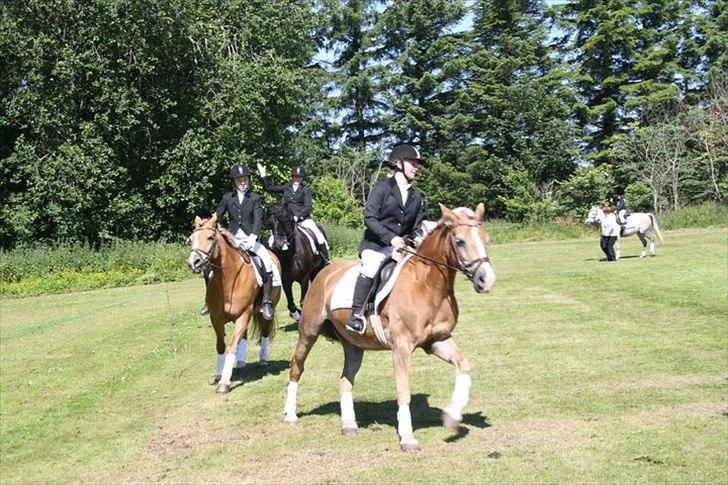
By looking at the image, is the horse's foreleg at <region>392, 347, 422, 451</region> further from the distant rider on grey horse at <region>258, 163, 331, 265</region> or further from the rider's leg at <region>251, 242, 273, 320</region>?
the distant rider on grey horse at <region>258, 163, 331, 265</region>

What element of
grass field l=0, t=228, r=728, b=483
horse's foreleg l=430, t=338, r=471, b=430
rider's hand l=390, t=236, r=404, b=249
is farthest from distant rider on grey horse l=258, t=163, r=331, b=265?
horse's foreleg l=430, t=338, r=471, b=430

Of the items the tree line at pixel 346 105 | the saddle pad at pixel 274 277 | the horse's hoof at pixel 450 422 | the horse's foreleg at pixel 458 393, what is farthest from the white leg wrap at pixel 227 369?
the tree line at pixel 346 105

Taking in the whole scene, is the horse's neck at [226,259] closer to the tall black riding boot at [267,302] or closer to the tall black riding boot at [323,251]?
the tall black riding boot at [267,302]

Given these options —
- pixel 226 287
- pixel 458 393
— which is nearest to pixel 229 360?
pixel 226 287

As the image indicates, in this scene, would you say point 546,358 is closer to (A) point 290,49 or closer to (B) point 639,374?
(B) point 639,374

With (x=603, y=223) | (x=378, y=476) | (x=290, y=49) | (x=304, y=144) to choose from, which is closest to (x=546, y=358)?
(x=378, y=476)

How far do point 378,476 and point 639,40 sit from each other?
65.0 m

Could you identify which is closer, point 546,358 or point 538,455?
point 538,455

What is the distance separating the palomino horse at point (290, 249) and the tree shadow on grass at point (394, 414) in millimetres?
5384

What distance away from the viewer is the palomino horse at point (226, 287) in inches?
444

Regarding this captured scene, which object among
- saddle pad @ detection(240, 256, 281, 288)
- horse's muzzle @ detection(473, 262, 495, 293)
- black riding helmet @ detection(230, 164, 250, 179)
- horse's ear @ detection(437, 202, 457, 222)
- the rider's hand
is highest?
black riding helmet @ detection(230, 164, 250, 179)

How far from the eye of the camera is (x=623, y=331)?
48.4 ft

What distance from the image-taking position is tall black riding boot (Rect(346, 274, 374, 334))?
27.7 ft

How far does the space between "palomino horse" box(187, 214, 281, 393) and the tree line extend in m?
28.0
